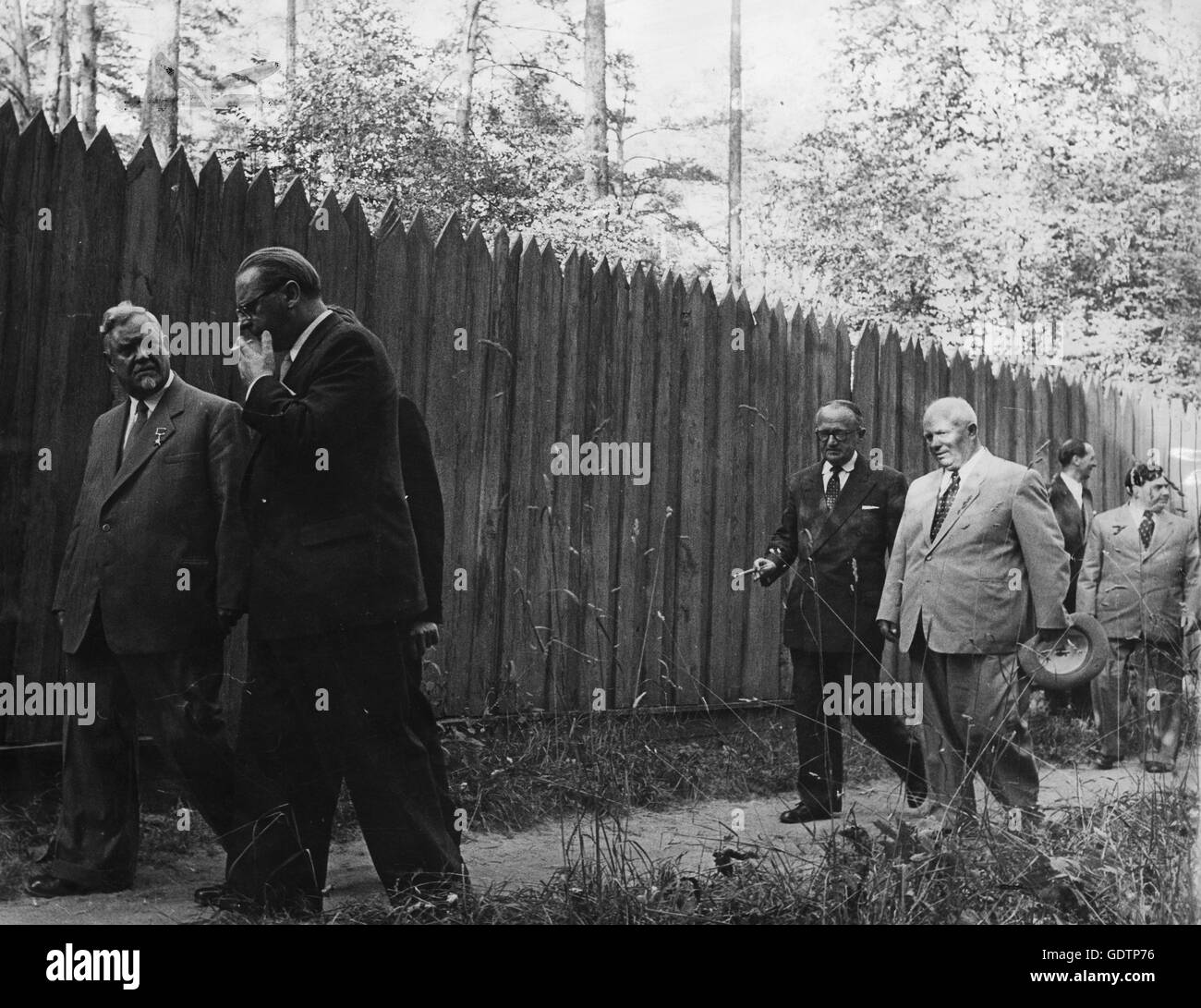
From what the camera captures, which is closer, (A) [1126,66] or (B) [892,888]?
(B) [892,888]

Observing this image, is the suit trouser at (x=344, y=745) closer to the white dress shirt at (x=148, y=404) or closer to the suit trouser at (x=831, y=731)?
the white dress shirt at (x=148, y=404)

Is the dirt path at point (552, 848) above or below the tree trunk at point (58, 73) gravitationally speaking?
below

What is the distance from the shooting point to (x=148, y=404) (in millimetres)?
3133

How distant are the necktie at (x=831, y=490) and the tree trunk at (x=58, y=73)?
2.41 metres

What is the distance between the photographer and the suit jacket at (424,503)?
323cm

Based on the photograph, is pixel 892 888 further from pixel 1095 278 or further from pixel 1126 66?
pixel 1126 66

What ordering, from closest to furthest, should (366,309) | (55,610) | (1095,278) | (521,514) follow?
(55,610) → (366,309) → (521,514) → (1095,278)

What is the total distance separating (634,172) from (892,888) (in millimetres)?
2117

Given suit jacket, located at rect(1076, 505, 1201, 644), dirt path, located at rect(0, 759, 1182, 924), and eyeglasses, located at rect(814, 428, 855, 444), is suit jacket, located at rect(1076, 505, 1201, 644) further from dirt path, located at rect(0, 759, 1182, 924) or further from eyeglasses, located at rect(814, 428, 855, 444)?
eyeglasses, located at rect(814, 428, 855, 444)

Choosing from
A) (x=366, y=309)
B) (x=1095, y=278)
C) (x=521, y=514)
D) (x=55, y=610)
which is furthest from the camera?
(x=1095, y=278)

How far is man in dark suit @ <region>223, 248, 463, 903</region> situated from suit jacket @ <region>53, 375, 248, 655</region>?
4.9 inches

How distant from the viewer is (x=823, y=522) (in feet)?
12.5

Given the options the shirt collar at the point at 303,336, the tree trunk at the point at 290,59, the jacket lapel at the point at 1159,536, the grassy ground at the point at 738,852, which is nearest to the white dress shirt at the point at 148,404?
the shirt collar at the point at 303,336
